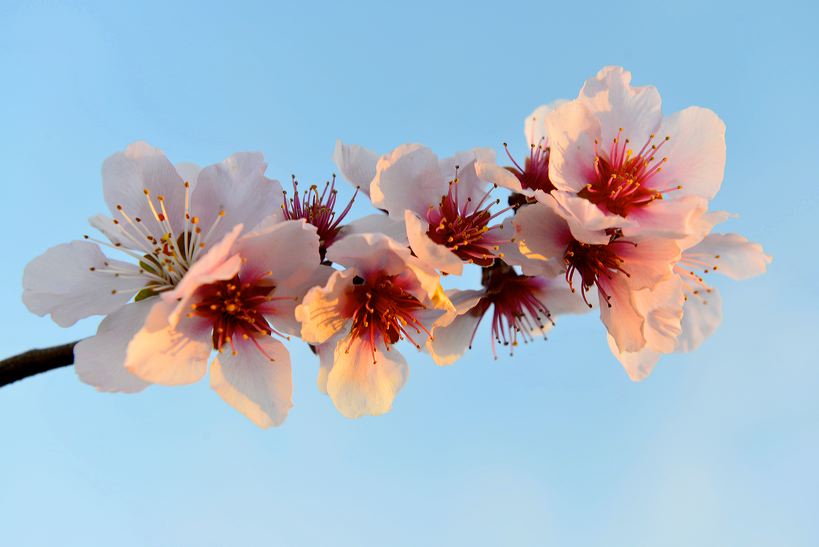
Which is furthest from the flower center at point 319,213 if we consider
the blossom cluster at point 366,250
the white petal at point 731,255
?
the white petal at point 731,255

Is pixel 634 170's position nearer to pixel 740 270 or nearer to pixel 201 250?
pixel 740 270

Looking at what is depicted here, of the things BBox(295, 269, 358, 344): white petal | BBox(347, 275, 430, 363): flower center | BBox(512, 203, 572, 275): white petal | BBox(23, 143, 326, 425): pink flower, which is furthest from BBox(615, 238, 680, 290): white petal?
BBox(23, 143, 326, 425): pink flower

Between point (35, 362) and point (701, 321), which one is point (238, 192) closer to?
point (35, 362)

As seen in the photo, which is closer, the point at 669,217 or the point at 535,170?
the point at 669,217

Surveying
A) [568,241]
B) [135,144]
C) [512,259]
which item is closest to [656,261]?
[568,241]

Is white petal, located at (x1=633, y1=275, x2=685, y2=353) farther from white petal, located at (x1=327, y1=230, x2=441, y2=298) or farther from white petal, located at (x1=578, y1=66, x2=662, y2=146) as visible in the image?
white petal, located at (x1=327, y1=230, x2=441, y2=298)

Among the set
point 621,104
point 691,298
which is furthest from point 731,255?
point 621,104
